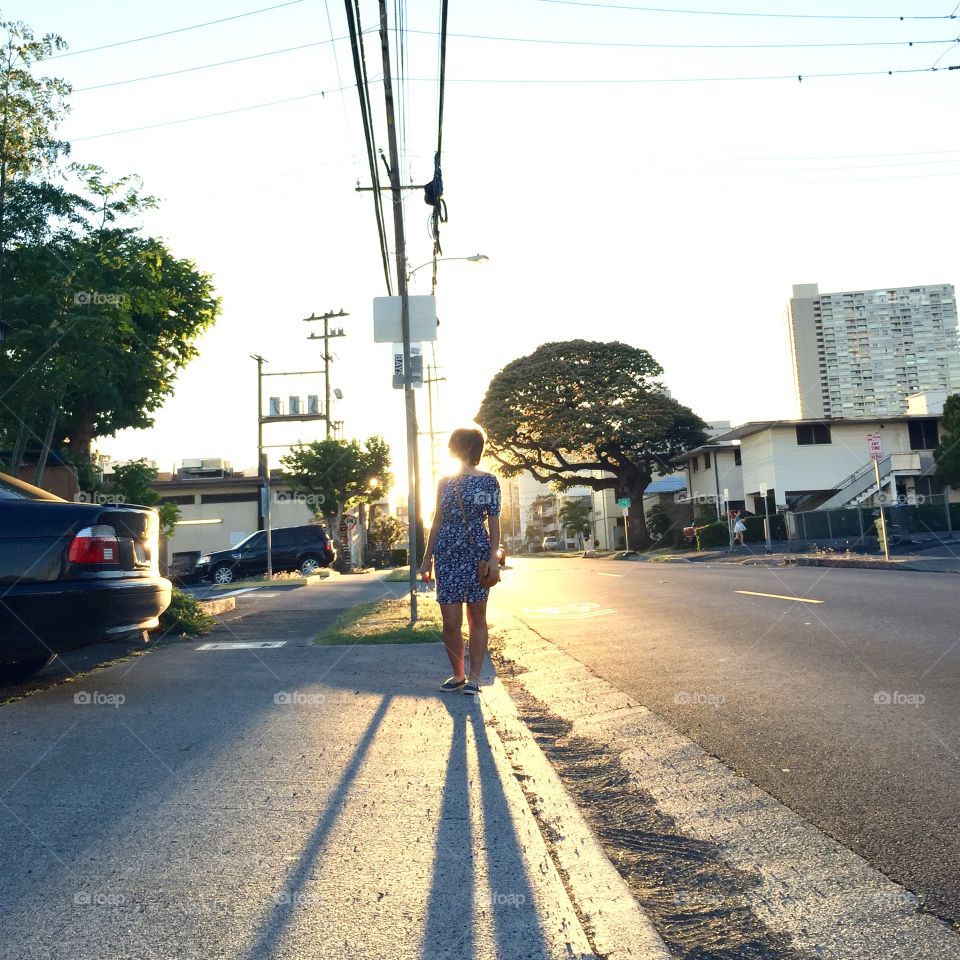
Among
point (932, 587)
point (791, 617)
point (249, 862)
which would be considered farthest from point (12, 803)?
point (932, 587)

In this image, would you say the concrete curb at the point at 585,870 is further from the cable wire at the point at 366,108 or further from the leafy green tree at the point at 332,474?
the leafy green tree at the point at 332,474

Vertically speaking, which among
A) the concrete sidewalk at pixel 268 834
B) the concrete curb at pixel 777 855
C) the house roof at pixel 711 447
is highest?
the house roof at pixel 711 447

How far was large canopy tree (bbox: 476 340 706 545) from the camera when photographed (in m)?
48.8

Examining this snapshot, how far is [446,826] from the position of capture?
127 inches

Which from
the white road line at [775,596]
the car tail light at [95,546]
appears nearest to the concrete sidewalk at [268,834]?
the car tail light at [95,546]

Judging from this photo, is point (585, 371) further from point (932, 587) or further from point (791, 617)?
point (791, 617)

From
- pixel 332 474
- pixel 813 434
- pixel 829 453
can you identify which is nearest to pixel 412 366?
pixel 332 474

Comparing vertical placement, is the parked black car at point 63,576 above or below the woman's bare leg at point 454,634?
above

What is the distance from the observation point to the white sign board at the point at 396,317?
11031 mm

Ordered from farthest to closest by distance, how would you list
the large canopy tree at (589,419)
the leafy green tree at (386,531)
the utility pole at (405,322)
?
the leafy green tree at (386,531) < the large canopy tree at (589,419) < the utility pole at (405,322)

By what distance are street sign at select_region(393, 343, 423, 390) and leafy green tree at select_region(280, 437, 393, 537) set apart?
29.8 m

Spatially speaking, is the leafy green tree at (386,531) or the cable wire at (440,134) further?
the leafy green tree at (386,531)

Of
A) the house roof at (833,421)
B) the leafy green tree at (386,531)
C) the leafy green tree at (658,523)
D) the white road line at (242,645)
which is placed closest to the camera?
the white road line at (242,645)

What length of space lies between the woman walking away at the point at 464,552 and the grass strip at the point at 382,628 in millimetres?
2682
